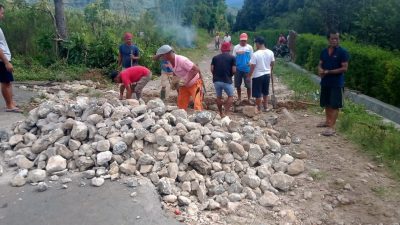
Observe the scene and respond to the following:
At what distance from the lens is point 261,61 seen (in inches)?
291

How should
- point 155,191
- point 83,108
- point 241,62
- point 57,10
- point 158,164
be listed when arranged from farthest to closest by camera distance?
1. point 57,10
2. point 241,62
3. point 83,108
4. point 158,164
5. point 155,191

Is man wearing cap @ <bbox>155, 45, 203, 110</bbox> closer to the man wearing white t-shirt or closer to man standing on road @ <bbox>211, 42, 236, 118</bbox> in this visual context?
man standing on road @ <bbox>211, 42, 236, 118</bbox>

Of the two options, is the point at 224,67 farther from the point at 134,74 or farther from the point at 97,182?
the point at 97,182

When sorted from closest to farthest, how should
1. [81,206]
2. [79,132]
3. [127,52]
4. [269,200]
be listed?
[81,206] < [269,200] < [79,132] < [127,52]

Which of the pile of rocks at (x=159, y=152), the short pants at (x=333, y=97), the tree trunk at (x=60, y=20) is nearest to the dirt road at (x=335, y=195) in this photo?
the pile of rocks at (x=159, y=152)

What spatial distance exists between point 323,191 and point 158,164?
6.05 feet

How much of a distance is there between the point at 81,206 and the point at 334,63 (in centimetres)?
405

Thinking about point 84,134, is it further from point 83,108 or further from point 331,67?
point 331,67

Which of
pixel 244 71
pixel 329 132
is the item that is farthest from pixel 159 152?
pixel 244 71

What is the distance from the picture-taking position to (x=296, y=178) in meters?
4.90

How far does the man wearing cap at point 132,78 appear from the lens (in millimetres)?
6883

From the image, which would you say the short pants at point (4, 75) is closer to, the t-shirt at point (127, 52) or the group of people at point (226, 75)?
the group of people at point (226, 75)

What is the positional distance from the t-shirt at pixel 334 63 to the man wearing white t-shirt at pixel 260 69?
4.40 feet

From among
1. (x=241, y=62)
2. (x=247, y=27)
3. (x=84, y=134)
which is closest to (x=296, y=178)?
(x=84, y=134)
